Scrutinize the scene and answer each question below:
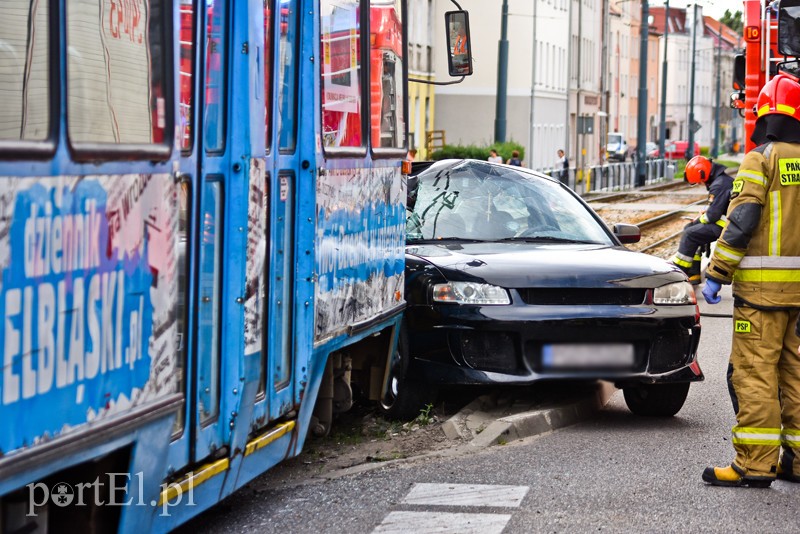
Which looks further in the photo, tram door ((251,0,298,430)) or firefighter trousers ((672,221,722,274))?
firefighter trousers ((672,221,722,274))

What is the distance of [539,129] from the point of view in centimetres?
6888

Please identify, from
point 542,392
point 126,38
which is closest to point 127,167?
point 126,38

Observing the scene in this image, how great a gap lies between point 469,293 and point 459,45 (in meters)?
1.46

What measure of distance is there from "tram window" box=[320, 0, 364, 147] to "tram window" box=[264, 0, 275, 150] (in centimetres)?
68

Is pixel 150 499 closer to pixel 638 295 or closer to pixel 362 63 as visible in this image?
pixel 362 63

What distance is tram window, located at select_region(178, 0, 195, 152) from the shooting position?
4.80 m

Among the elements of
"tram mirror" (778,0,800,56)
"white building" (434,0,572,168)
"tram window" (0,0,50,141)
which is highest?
"white building" (434,0,572,168)

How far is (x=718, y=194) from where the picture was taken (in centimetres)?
1562

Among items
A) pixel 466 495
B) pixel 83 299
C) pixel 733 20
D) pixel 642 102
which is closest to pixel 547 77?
pixel 642 102

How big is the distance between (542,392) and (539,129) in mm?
60291

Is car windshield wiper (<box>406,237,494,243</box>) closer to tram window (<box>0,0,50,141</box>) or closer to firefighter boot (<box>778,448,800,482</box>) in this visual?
firefighter boot (<box>778,448,800,482</box>)

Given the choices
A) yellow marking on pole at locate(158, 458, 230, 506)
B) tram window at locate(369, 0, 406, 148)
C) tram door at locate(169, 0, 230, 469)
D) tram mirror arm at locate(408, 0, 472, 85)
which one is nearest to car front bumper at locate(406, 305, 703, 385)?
tram window at locate(369, 0, 406, 148)

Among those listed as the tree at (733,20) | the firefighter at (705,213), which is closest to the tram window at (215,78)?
the firefighter at (705,213)

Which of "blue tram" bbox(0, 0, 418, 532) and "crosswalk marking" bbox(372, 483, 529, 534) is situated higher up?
"blue tram" bbox(0, 0, 418, 532)
